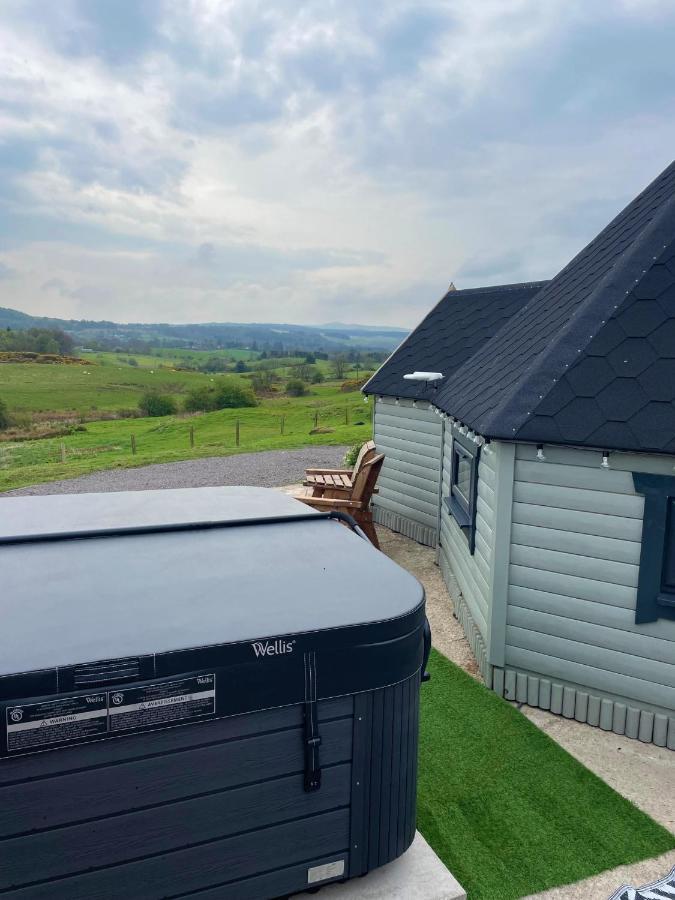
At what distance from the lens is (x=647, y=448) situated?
4246 mm

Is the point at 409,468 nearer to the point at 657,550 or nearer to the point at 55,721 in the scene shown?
the point at 657,550

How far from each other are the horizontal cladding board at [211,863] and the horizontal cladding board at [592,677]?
108 inches

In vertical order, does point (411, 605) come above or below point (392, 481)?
above

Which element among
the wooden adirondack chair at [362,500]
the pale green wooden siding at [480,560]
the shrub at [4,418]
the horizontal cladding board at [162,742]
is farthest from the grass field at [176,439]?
the horizontal cladding board at [162,742]

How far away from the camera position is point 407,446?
32.0ft

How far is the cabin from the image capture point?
4.45 metres

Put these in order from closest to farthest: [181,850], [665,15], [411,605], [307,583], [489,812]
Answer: [181,850], [411,605], [307,583], [489,812], [665,15]

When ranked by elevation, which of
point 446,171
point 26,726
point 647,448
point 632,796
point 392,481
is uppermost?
point 446,171

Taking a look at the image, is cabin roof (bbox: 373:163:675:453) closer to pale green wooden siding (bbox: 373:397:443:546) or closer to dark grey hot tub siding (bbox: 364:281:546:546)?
pale green wooden siding (bbox: 373:397:443:546)

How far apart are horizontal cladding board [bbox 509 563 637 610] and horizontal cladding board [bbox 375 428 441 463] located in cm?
404

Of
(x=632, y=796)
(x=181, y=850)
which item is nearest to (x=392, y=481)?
(x=632, y=796)

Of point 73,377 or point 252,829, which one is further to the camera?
point 73,377

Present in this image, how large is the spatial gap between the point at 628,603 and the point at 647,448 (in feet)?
3.94

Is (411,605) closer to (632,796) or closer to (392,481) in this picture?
(632,796)
